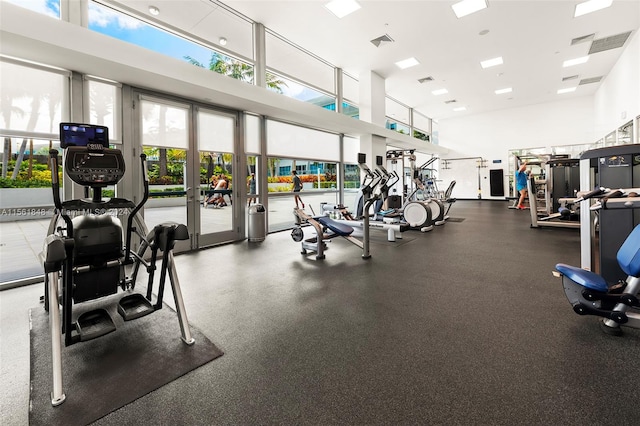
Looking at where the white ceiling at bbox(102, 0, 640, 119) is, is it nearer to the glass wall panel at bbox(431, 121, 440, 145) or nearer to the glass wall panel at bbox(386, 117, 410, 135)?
the glass wall panel at bbox(386, 117, 410, 135)

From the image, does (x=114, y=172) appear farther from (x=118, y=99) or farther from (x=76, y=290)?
(x=118, y=99)

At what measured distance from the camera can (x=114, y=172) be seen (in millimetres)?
2273

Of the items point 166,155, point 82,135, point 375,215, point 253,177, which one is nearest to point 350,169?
point 375,215

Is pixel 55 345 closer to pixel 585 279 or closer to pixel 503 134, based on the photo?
pixel 585 279

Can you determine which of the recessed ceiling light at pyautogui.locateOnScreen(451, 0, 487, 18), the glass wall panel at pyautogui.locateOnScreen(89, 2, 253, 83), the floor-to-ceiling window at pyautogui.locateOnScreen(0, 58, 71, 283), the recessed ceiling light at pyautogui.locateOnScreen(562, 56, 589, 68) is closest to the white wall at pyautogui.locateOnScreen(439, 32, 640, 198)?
the recessed ceiling light at pyautogui.locateOnScreen(562, 56, 589, 68)

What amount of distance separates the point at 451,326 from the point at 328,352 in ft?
3.31

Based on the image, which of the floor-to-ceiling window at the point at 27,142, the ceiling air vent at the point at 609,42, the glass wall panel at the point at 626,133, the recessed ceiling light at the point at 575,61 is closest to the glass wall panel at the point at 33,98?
the floor-to-ceiling window at the point at 27,142

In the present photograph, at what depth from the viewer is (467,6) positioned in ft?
18.2

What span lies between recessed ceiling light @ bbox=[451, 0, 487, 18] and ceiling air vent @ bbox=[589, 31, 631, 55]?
3.97m

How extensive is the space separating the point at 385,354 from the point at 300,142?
6155 mm

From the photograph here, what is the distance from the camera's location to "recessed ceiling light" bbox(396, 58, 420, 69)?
7938mm

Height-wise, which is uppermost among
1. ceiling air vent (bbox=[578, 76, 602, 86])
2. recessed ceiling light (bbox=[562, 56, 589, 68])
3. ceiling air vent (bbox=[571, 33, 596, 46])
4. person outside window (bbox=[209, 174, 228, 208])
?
ceiling air vent (bbox=[578, 76, 602, 86])

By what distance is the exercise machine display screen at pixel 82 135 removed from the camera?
2402mm

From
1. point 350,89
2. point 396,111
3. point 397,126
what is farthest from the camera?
point 397,126
